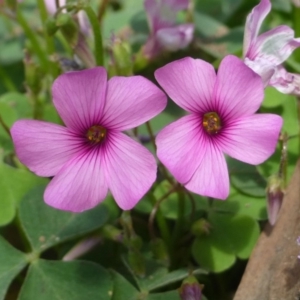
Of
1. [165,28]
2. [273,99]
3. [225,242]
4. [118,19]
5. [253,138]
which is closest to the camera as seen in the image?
[253,138]

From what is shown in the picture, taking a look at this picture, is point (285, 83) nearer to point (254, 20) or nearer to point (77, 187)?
point (254, 20)

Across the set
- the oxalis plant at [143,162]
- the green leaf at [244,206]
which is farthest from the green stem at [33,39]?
the green leaf at [244,206]

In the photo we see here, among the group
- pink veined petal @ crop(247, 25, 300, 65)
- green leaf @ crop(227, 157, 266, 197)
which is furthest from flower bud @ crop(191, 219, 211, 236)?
pink veined petal @ crop(247, 25, 300, 65)

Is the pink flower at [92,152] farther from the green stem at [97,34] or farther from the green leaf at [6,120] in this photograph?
the green leaf at [6,120]

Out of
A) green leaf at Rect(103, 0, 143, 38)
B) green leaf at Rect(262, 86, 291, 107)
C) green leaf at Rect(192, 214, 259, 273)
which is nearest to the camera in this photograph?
green leaf at Rect(192, 214, 259, 273)

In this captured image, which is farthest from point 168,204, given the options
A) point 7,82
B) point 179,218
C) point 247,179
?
point 7,82

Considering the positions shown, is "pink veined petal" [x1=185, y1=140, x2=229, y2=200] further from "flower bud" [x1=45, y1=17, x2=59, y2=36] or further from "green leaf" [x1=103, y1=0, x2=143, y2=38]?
"green leaf" [x1=103, y1=0, x2=143, y2=38]

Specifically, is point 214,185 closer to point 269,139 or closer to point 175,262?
point 269,139
